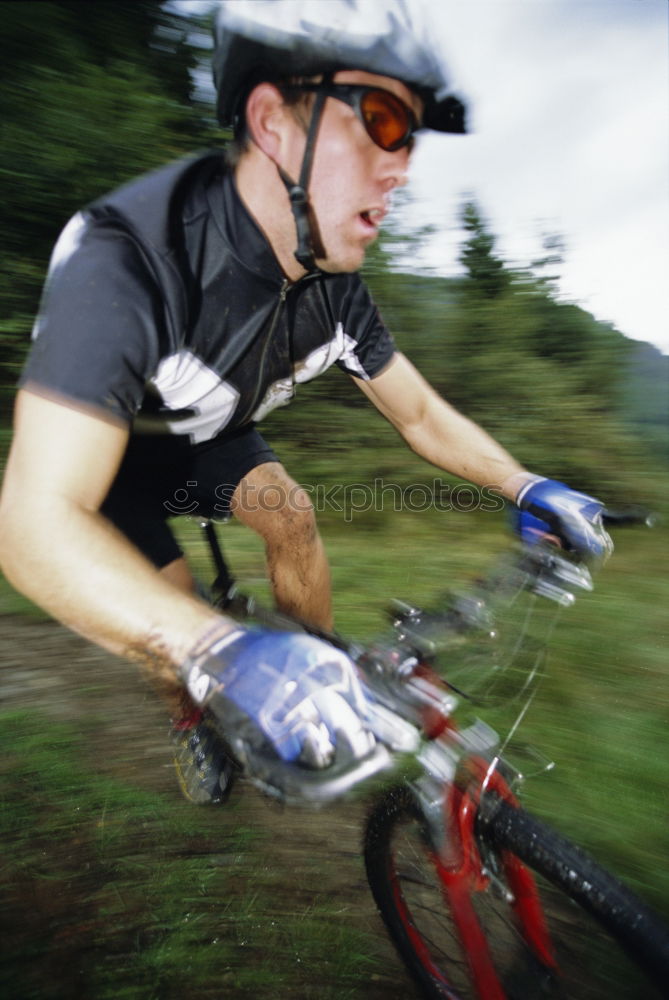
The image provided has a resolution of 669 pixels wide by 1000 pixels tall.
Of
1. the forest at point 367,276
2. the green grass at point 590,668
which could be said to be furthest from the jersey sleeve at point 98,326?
the forest at point 367,276

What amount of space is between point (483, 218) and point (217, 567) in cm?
522

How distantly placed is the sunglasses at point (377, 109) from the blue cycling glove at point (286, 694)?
1311 millimetres

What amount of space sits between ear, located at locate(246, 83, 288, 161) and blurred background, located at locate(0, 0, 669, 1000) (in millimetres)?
2185

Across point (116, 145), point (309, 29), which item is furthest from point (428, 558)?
point (116, 145)

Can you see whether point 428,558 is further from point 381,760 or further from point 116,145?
point 116,145

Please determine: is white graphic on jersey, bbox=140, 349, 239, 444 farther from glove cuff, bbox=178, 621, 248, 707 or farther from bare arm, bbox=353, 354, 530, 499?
glove cuff, bbox=178, 621, 248, 707

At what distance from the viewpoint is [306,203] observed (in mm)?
1609

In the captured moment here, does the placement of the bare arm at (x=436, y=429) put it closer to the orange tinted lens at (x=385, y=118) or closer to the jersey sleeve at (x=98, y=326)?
Answer: the orange tinted lens at (x=385, y=118)

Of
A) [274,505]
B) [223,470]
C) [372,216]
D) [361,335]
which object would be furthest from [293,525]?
[372,216]

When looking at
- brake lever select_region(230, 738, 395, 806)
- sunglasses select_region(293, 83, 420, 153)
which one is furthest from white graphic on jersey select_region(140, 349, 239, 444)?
brake lever select_region(230, 738, 395, 806)

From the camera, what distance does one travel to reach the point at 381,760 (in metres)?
0.98

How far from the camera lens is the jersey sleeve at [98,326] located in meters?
1.20

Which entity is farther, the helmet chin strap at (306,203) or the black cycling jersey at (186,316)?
the helmet chin strap at (306,203)

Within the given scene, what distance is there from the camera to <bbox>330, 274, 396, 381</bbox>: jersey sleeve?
2.15 metres
